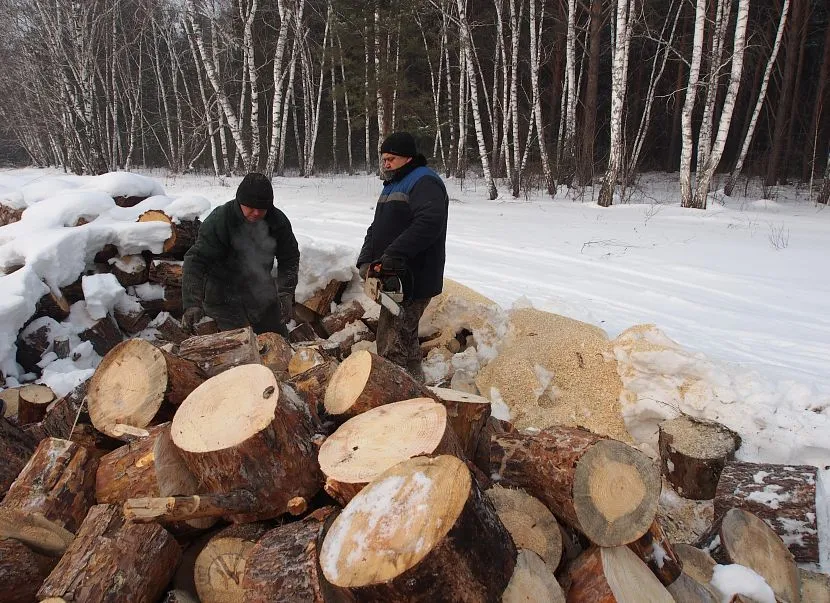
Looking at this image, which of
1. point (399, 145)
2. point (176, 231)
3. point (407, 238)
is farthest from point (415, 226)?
point (176, 231)

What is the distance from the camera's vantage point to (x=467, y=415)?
220cm

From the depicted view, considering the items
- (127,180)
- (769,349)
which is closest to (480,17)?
(127,180)

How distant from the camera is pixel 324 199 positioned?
12.1m

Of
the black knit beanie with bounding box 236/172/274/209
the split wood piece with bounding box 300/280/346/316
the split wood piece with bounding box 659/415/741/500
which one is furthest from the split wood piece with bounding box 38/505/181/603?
the split wood piece with bounding box 300/280/346/316

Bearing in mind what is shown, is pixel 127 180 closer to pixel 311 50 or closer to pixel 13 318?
pixel 13 318

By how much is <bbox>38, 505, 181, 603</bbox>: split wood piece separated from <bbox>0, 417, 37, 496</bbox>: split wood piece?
27.2 inches

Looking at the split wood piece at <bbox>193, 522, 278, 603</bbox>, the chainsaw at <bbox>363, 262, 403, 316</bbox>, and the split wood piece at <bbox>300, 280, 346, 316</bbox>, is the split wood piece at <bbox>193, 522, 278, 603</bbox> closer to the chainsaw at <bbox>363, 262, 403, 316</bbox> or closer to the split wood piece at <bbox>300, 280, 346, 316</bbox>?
the chainsaw at <bbox>363, 262, 403, 316</bbox>

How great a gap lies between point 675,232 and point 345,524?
8.06 m

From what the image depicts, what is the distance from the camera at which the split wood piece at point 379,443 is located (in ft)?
5.14

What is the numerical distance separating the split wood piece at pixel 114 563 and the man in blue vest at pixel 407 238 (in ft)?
6.23

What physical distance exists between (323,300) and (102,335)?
1784mm

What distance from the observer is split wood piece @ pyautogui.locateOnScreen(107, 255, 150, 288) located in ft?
14.3

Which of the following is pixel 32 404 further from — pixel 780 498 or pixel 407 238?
pixel 780 498

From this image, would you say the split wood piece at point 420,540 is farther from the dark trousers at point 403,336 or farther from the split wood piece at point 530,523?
the dark trousers at point 403,336
